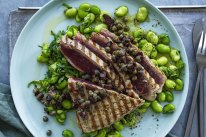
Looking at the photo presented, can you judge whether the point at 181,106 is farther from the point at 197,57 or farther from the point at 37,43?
the point at 37,43

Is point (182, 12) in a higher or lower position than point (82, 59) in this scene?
higher

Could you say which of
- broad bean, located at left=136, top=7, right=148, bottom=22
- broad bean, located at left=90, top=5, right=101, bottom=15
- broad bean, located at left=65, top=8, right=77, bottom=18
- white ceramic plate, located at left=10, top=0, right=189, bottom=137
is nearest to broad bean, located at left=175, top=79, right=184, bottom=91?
white ceramic plate, located at left=10, top=0, right=189, bottom=137

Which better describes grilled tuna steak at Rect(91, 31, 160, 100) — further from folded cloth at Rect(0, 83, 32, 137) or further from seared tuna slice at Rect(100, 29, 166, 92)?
folded cloth at Rect(0, 83, 32, 137)

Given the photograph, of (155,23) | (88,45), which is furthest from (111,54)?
(155,23)

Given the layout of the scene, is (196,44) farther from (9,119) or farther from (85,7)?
(9,119)

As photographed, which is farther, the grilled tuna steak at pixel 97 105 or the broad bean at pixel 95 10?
the broad bean at pixel 95 10

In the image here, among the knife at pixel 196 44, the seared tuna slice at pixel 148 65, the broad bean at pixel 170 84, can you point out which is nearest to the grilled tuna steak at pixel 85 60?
the seared tuna slice at pixel 148 65

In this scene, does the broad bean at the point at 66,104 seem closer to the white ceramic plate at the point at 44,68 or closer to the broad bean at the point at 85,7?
the white ceramic plate at the point at 44,68
